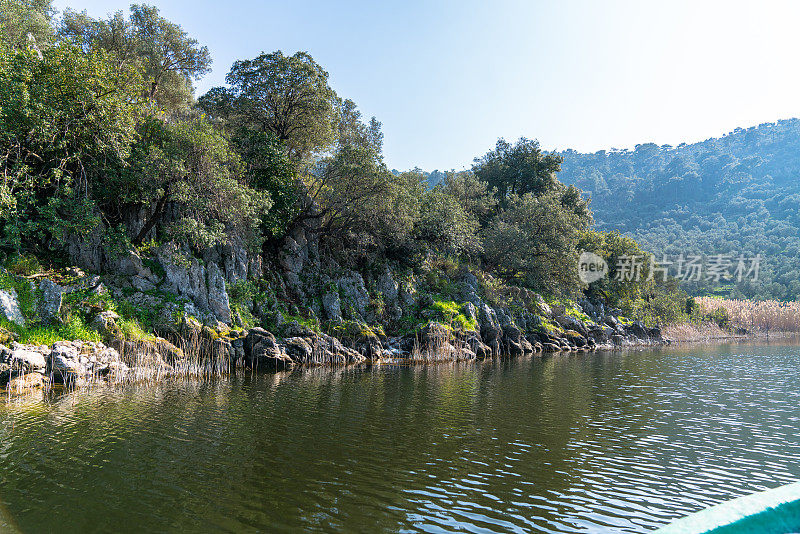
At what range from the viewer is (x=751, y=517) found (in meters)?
4.12

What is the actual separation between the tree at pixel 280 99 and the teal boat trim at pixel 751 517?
39.4 m

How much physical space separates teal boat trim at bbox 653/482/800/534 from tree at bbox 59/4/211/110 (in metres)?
47.9

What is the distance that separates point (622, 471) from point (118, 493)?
41.8 ft

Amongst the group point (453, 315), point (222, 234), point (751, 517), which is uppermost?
point (222, 234)

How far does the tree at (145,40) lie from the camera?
4206 cm

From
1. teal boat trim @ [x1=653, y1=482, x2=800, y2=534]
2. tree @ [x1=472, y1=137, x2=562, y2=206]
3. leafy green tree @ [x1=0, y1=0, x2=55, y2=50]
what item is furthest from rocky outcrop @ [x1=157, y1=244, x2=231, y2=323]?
tree @ [x1=472, y1=137, x2=562, y2=206]

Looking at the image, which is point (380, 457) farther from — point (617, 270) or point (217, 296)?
point (617, 270)

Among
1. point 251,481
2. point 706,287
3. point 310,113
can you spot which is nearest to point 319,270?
point 310,113

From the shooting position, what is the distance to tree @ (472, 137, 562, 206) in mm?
69688

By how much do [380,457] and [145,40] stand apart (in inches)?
1832

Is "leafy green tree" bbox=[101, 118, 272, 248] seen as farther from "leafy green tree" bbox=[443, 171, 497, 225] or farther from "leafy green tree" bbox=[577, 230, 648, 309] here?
"leafy green tree" bbox=[577, 230, 648, 309]

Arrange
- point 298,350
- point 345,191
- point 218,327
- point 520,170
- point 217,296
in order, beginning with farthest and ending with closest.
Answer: point 520,170, point 345,191, point 298,350, point 217,296, point 218,327

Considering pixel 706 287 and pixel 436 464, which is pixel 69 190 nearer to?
pixel 436 464

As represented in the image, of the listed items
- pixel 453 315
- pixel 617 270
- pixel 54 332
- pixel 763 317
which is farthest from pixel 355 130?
pixel 763 317
